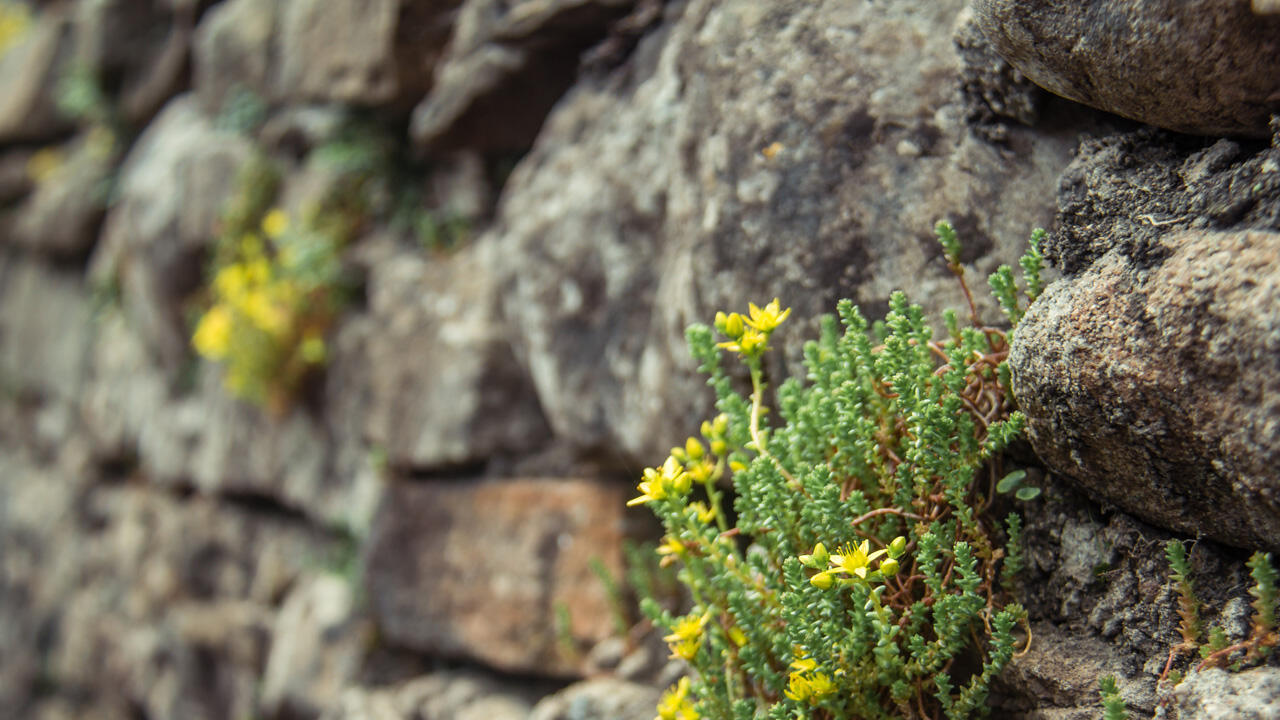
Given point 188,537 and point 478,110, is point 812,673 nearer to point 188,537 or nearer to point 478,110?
point 478,110

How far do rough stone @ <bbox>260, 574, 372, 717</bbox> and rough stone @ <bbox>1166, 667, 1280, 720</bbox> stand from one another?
2.46 metres

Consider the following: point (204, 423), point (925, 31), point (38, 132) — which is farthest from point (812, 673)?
point (38, 132)

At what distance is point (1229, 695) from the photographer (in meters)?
1.04

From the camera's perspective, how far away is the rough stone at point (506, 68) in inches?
103

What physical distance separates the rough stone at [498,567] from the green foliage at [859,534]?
0.89 metres

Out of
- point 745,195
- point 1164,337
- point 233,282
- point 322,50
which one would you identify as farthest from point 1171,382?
point 233,282

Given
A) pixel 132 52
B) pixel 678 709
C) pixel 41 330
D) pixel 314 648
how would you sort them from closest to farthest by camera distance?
pixel 678 709
pixel 314 648
pixel 132 52
pixel 41 330

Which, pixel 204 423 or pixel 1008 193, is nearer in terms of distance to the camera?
pixel 1008 193

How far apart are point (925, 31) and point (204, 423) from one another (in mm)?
3674

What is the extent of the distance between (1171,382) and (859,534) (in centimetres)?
47

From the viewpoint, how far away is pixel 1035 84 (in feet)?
5.04

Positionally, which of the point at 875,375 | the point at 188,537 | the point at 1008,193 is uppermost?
the point at 1008,193

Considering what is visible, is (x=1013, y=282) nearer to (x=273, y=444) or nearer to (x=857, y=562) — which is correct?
(x=857, y=562)

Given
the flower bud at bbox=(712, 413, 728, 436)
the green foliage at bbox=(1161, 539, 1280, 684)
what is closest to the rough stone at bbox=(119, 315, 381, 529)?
the flower bud at bbox=(712, 413, 728, 436)
